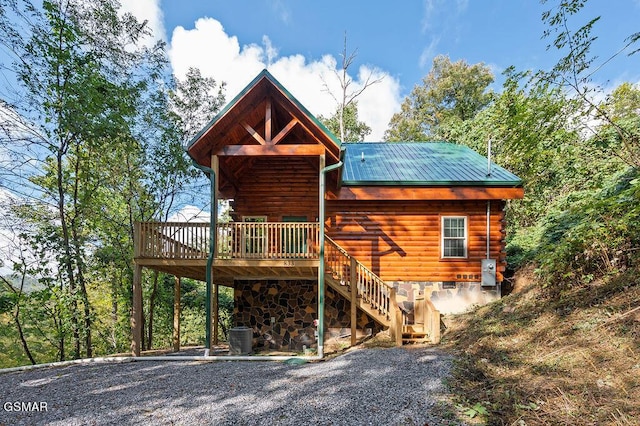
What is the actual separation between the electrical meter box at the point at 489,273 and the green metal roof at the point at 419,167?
8.80ft

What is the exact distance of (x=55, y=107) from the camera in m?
10.4

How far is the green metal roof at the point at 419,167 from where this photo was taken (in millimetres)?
10438

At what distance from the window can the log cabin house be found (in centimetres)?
3

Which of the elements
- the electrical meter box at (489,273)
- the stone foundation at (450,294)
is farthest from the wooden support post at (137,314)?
the electrical meter box at (489,273)

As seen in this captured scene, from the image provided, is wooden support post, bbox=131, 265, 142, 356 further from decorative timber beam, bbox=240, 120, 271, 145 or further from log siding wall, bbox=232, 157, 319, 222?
decorative timber beam, bbox=240, 120, 271, 145

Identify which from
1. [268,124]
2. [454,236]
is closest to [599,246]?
[454,236]

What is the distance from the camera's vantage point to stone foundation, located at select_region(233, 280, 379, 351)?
1044 centimetres

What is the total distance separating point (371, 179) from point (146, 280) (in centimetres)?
1561

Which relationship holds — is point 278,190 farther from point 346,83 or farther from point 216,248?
point 346,83

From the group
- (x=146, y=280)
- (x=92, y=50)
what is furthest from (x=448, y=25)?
(x=146, y=280)

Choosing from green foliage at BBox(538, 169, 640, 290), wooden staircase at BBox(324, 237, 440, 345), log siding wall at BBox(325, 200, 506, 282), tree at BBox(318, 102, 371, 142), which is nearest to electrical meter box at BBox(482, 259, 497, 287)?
log siding wall at BBox(325, 200, 506, 282)

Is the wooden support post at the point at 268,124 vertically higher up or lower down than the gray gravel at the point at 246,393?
higher up

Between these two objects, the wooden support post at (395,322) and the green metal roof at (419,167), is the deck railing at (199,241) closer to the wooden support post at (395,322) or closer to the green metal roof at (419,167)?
the wooden support post at (395,322)

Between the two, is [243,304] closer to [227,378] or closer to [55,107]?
[227,378]
